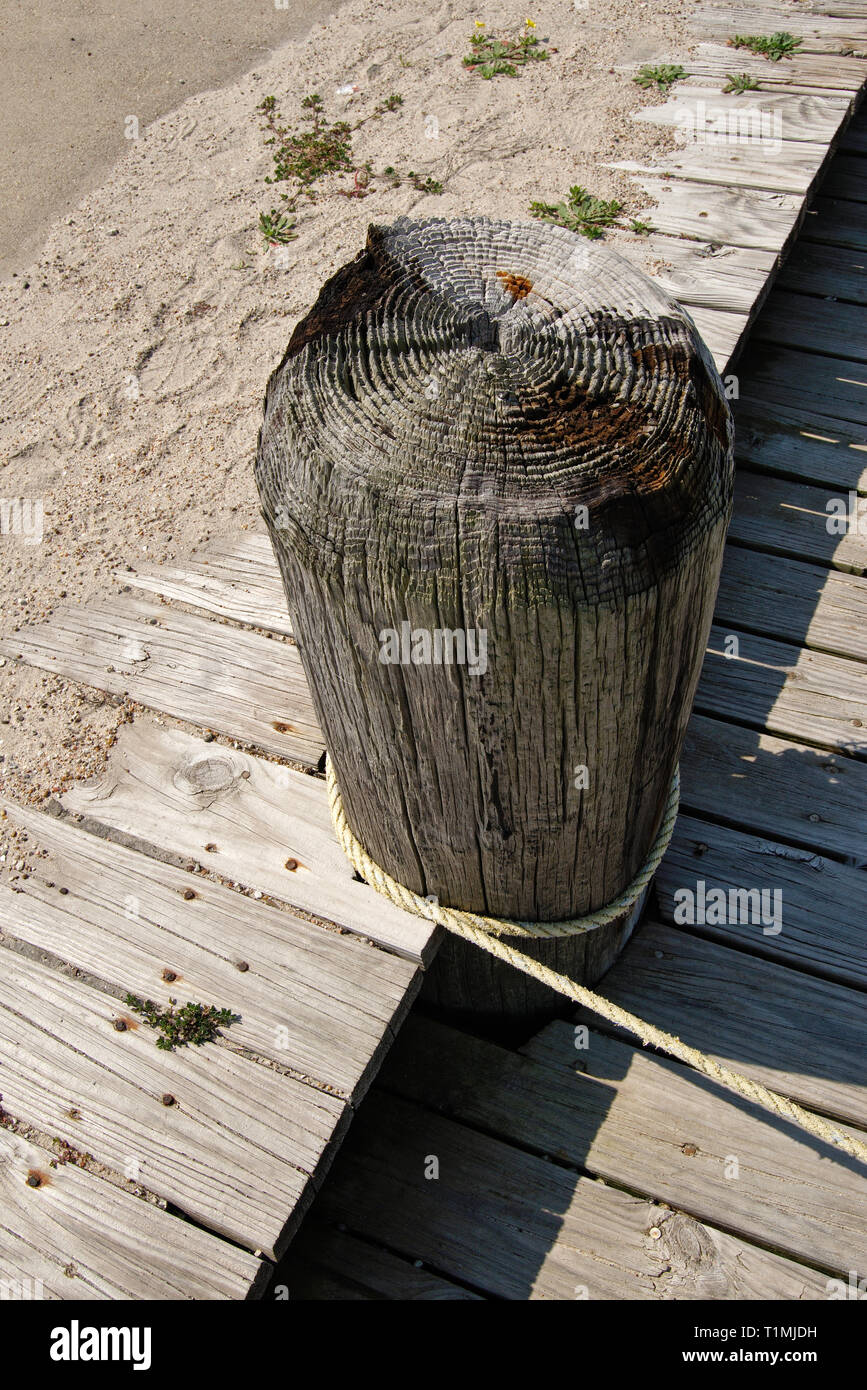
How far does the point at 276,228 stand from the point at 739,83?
2220 mm

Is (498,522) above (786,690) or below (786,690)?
above

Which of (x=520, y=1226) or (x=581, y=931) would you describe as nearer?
(x=581, y=931)

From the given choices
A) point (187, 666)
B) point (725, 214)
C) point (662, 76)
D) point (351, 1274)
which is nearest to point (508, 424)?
point (187, 666)

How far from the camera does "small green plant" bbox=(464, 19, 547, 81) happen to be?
5.68 metres

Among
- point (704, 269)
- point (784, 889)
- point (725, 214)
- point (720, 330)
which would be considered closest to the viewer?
point (784, 889)

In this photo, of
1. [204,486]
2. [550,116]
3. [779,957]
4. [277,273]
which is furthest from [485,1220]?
[550,116]

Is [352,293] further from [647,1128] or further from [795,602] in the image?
[795,602]

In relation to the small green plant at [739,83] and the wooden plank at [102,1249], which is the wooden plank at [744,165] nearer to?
the small green plant at [739,83]

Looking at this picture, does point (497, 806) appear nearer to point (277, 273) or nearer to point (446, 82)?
point (277, 273)

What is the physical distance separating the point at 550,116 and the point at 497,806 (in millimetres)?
4363

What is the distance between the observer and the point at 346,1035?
94.3 inches

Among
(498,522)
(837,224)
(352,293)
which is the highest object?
(352,293)

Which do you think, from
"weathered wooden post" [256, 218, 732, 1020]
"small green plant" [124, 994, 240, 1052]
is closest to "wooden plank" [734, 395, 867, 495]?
"weathered wooden post" [256, 218, 732, 1020]

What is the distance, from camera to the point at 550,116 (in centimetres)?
529
